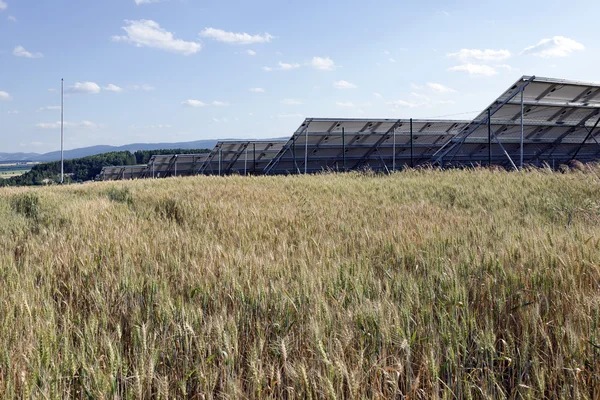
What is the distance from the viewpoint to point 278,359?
1.93m

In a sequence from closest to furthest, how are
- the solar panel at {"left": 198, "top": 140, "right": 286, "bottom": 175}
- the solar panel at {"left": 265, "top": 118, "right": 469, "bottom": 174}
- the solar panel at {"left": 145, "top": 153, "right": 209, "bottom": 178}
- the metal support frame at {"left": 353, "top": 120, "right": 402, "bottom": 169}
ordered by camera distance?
the solar panel at {"left": 265, "top": 118, "right": 469, "bottom": 174}, the metal support frame at {"left": 353, "top": 120, "right": 402, "bottom": 169}, the solar panel at {"left": 198, "top": 140, "right": 286, "bottom": 175}, the solar panel at {"left": 145, "top": 153, "right": 209, "bottom": 178}

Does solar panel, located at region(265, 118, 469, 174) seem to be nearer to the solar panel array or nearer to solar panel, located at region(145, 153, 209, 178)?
the solar panel array

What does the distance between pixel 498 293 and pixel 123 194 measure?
29.6 ft

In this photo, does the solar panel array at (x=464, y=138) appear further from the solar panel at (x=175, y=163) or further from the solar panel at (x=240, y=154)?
the solar panel at (x=175, y=163)

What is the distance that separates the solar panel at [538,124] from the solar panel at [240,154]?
11.6 m

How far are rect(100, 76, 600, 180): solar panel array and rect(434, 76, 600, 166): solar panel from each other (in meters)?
0.04

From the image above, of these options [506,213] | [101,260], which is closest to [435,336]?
[101,260]

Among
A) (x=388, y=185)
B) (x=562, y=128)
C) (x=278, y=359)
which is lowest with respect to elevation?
(x=278, y=359)

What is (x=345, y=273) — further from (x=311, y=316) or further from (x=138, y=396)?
(x=138, y=396)

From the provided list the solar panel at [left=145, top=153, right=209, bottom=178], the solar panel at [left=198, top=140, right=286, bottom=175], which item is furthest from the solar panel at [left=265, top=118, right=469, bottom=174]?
the solar panel at [left=145, top=153, right=209, bottom=178]

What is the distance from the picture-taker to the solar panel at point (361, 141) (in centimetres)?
2058

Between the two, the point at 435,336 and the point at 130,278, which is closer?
the point at 435,336

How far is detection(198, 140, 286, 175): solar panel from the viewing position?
26047 millimetres

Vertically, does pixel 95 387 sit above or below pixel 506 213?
below
